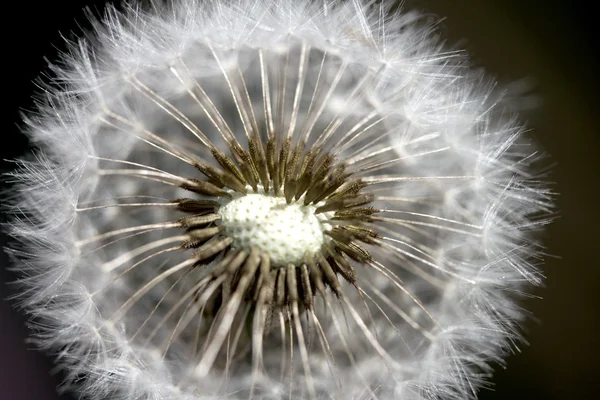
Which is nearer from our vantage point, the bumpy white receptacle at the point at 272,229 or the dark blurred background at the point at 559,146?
the bumpy white receptacle at the point at 272,229

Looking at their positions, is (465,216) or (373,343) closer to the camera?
(373,343)

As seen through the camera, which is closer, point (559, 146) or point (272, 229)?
point (272, 229)

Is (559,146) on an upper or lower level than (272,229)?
upper

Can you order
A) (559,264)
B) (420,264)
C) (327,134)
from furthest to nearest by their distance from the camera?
(559,264)
(420,264)
(327,134)

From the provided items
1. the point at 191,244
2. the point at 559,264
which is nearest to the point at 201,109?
the point at 191,244

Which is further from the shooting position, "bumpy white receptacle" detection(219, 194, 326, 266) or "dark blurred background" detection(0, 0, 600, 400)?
"dark blurred background" detection(0, 0, 600, 400)

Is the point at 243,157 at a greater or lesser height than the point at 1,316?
greater

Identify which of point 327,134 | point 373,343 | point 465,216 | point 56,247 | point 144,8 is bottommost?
point 373,343

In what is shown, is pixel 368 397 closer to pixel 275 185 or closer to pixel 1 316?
pixel 275 185
